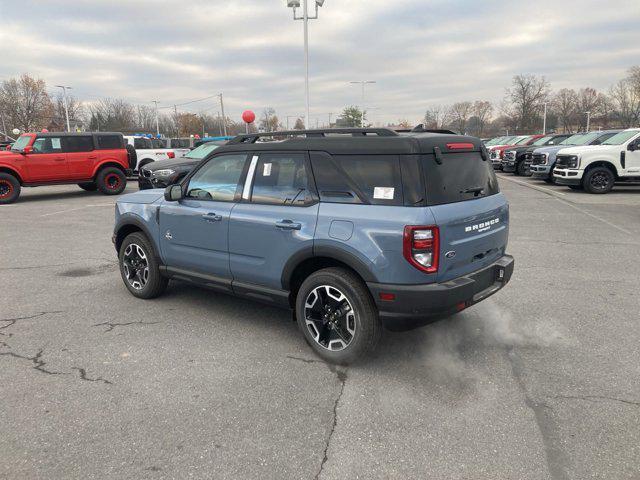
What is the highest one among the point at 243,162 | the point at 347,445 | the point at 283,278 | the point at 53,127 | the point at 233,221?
the point at 53,127

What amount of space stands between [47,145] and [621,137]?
1727cm

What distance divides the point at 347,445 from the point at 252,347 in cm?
151

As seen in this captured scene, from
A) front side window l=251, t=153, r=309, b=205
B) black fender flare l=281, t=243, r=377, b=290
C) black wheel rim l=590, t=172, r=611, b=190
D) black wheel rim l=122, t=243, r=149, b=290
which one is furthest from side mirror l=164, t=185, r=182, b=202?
black wheel rim l=590, t=172, r=611, b=190

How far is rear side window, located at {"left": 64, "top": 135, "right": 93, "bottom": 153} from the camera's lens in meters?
14.4

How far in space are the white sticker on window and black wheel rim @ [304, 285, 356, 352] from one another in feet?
2.49

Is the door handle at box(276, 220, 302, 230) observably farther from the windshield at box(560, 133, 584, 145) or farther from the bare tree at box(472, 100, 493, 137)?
the bare tree at box(472, 100, 493, 137)

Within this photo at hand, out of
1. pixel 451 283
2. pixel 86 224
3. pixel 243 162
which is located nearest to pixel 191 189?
pixel 243 162

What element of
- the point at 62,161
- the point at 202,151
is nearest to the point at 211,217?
the point at 202,151

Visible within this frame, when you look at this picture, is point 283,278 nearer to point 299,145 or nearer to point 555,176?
point 299,145

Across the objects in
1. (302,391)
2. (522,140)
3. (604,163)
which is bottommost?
(302,391)

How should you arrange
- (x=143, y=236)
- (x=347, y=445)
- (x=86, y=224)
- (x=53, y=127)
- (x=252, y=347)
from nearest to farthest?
1. (x=347, y=445)
2. (x=252, y=347)
3. (x=143, y=236)
4. (x=86, y=224)
5. (x=53, y=127)

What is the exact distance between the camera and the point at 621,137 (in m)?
14.5

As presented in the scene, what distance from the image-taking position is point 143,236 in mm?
5062

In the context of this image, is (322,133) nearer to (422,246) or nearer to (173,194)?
(422,246)
